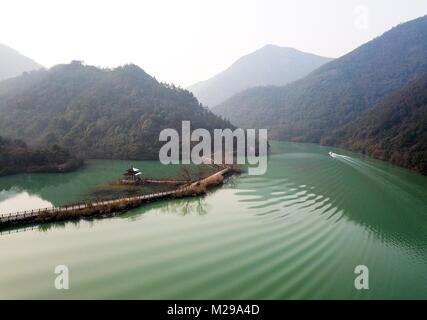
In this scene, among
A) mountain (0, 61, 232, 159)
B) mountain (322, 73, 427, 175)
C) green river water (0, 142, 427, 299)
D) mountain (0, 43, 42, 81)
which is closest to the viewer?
green river water (0, 142, 427, 299)

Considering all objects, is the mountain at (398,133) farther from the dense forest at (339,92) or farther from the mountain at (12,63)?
the mountain at (12,63)

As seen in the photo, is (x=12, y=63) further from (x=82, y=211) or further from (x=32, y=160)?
(x=82, y=211)

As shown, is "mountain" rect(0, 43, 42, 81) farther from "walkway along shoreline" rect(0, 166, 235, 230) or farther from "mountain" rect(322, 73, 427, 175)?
"walkway along shoreline" rect(0, 166, 235, 230)

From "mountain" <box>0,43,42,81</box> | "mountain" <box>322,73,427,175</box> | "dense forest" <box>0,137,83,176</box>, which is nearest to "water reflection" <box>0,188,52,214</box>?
"dense forest" <box>0,137,83,176</box>

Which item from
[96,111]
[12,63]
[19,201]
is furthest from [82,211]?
[12,63]

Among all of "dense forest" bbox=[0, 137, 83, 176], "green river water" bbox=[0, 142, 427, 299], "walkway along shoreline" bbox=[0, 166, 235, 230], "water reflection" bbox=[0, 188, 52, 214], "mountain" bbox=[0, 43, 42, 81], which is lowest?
"green river water" bbox=[0, 142, 427, 299]

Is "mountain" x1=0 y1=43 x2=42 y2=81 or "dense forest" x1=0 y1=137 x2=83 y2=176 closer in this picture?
"dense forest" x1=0 y1=137 x2=83 y2=176

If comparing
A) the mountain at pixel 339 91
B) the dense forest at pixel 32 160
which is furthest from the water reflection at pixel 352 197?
the mountain at pixel 339 91

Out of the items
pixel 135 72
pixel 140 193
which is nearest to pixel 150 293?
pixel 140 193
